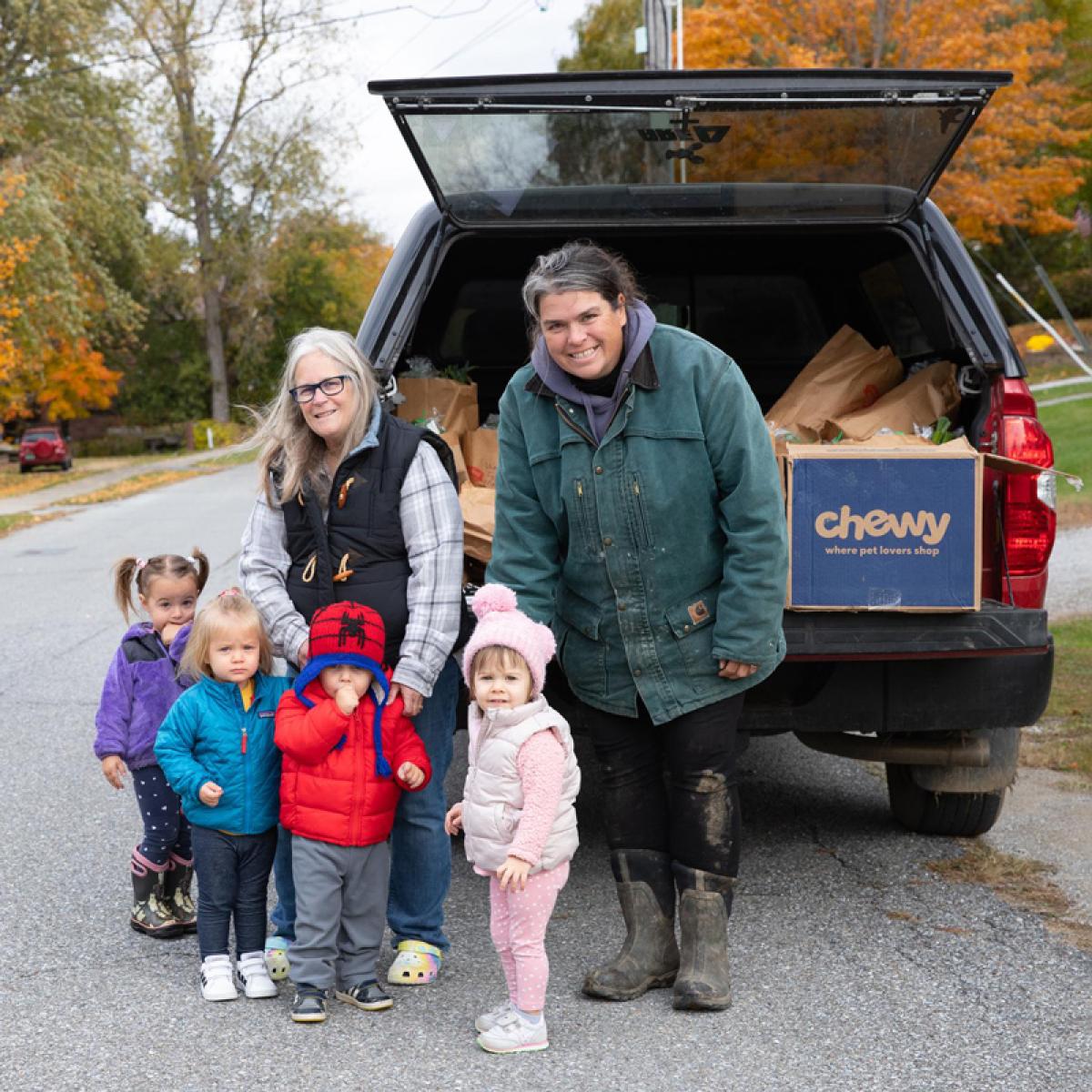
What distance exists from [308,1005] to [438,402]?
2.40 m

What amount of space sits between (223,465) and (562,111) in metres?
29.0

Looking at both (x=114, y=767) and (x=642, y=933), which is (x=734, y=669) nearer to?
(x=642, y=933)

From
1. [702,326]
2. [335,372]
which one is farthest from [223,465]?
[335,372]

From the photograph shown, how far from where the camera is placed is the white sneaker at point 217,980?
361 cm

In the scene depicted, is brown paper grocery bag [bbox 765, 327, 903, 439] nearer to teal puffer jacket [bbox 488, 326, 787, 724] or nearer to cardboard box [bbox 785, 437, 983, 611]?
cardboard box [bbox 785, 437, 983, 611]

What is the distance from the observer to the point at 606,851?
481cm

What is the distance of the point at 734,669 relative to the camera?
138 inches

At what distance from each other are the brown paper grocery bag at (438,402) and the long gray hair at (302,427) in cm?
140

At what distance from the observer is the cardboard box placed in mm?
3865

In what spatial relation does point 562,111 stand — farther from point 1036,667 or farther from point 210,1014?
point 210,1014

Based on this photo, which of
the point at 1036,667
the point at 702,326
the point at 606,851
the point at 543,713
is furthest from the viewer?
the point at 702,326

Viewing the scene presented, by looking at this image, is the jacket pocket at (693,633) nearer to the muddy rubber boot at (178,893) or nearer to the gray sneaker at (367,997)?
the gray sneaker at (367,997)

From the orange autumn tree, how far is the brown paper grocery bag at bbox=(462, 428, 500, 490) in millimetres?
16374

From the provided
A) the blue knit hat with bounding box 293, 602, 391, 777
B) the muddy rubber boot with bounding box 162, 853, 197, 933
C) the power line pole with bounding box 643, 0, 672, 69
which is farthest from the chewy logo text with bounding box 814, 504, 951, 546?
the power line pole with bounding box 643, 0, 672, 69
